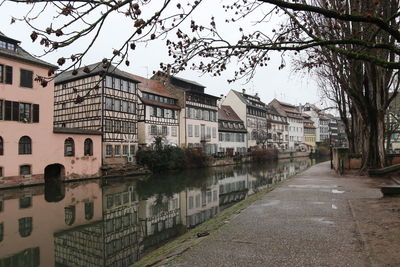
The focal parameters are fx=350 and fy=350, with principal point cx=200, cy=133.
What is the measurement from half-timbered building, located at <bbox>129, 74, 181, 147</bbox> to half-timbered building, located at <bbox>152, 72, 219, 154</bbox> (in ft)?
3.31

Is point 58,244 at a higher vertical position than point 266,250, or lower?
lower

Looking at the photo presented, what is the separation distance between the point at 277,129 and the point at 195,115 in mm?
37226

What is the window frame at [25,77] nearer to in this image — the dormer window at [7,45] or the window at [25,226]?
the dormer window at [7,45]

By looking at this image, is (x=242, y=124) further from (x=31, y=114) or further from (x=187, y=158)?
(x=31, y=114)

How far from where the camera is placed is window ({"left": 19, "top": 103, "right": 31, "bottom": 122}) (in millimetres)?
24828

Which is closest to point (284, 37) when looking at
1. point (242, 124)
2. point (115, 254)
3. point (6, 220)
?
point (115, 254)

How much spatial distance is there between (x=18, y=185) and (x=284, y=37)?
73.4 ft

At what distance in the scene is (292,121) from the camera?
295 feet

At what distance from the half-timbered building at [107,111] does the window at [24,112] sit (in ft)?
24.0

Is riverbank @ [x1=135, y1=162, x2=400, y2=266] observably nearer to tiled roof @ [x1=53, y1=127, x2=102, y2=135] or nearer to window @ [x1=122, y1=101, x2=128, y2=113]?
tiled roof @ [x1=53, y1=127, x2=102, y2=135]

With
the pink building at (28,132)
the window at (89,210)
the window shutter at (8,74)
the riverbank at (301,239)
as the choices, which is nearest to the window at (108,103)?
the pink building at (28,132)

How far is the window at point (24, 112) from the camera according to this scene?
24.8 m

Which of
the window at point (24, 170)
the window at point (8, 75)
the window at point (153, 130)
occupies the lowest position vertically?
the window at point (24, 170)

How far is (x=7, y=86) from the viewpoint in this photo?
23969 millimetres
